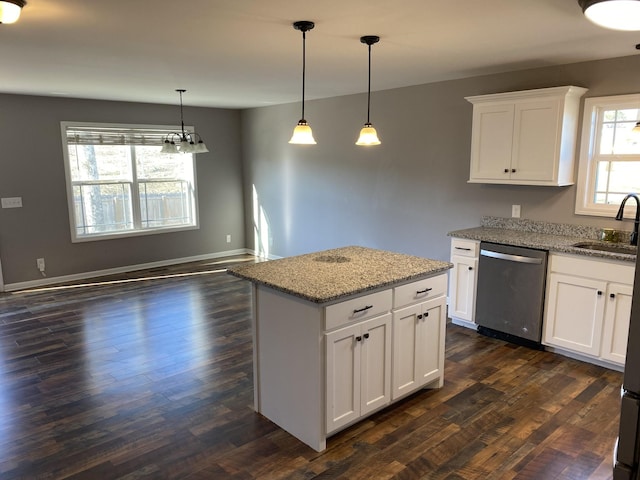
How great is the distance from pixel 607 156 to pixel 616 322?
1.36m

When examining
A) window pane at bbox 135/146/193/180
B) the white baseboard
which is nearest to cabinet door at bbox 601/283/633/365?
the white baseboard

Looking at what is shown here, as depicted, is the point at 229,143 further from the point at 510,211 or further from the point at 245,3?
the point at 245,3

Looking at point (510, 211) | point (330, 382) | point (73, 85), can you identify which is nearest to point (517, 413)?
point (330, 382)

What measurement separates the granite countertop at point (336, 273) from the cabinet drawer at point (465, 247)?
1136 mm

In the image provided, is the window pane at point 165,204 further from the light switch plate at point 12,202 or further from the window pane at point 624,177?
the window pane at point 624,177

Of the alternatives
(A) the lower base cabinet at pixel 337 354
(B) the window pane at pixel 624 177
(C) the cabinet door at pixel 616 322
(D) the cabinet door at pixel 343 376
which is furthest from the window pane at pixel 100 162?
(C) the cabinet door at pixel 616 322

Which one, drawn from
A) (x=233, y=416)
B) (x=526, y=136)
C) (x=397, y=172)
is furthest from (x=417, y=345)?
(x=397, y=172)

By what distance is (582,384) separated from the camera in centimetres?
328

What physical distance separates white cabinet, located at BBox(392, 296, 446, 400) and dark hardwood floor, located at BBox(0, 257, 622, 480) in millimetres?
163

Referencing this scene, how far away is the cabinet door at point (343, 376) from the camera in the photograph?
248 centimetres

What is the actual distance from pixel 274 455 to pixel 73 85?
429 centimetres

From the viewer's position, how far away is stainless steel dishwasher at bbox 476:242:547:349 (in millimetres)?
3736

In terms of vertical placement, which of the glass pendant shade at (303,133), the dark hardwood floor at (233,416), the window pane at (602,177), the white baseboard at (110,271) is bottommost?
the dark hardwood floor at (233,416)

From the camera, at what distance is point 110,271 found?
6.44m
